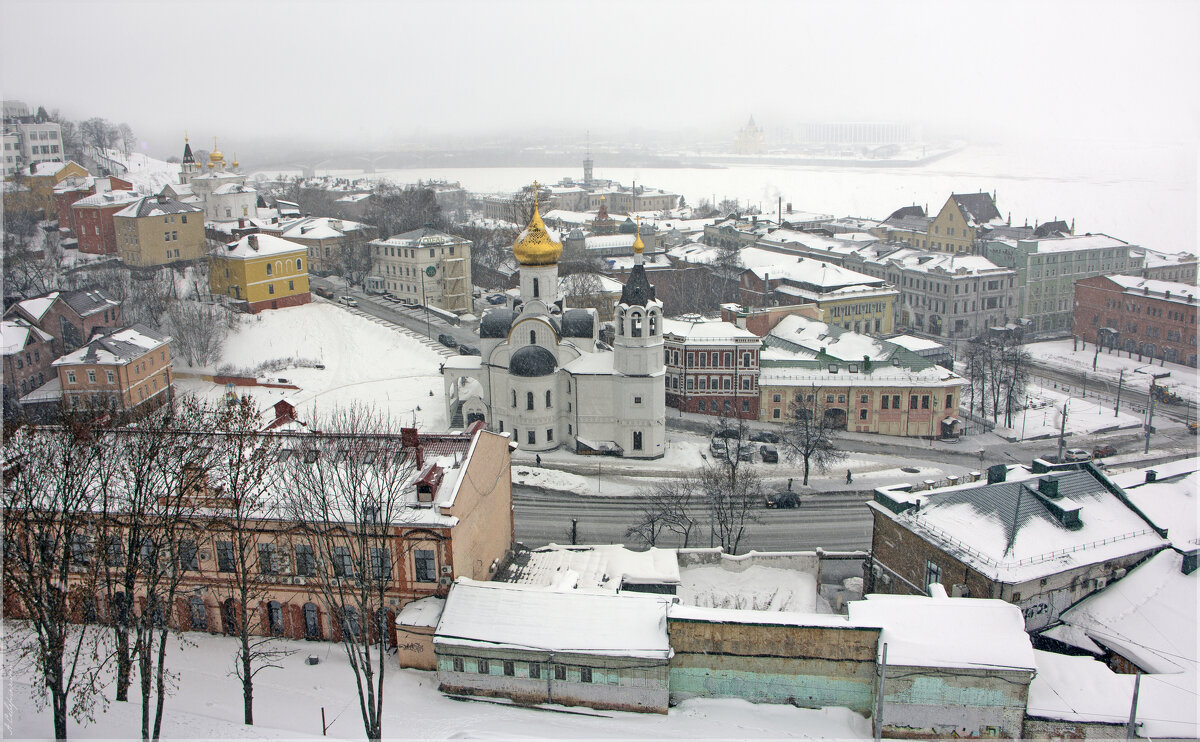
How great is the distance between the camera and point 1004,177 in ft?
564

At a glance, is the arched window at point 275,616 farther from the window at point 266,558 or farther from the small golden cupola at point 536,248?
the small golden cupola at point 536,248

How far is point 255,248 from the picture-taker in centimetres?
6744

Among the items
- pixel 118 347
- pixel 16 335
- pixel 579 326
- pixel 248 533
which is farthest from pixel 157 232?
pixel 248 533

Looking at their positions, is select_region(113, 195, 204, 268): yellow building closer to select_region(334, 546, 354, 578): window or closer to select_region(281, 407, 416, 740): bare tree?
select_region(281, 407, 416, 740): bare tree

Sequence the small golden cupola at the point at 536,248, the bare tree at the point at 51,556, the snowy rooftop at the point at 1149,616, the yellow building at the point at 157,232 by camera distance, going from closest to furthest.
A: the bare tree at the point at 51,556, the snowy rooftop at the point at 1149,616, the small golden cupola at the point at 536,248, the yellow building at the point at 157,232

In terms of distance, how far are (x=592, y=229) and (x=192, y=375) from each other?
2640 inches

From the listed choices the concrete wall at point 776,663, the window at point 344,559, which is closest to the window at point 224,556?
the window at point 344,559

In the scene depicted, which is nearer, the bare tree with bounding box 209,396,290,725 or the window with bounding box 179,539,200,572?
the bare tree with bounding box 209,396,290,725

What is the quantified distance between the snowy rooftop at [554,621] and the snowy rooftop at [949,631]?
5420 mm

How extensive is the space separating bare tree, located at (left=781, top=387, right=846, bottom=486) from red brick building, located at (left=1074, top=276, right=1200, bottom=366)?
106 ft

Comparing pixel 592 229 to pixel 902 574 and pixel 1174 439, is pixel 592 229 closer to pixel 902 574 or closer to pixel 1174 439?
pixel 1174 439

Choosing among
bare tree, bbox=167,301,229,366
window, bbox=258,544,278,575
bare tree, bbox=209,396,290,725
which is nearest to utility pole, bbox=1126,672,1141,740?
bare tree, bbox=209,396,290,725

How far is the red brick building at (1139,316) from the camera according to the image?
217 feet

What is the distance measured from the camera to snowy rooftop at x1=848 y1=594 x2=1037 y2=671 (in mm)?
22703
